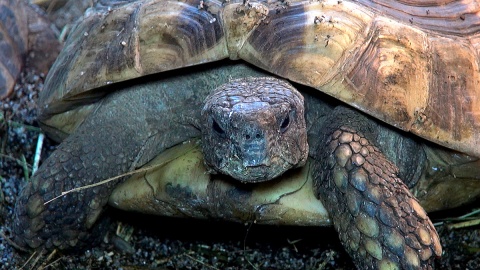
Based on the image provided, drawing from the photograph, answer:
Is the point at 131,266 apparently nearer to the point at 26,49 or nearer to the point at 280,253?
the point at 280,253

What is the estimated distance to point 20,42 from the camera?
5727 mm

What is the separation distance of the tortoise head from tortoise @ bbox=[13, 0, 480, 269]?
10 millimetres

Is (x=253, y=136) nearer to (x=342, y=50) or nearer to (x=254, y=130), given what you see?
(x=254, y=130)

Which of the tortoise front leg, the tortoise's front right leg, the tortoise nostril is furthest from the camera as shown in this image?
the tortoise's front right leg

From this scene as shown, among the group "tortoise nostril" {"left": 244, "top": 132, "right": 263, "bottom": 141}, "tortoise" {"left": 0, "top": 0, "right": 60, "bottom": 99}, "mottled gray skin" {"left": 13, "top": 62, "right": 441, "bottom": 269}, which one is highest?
"tortoise nostril" {"left": 244, "top": 132, "right": 263, "bottom": 141}

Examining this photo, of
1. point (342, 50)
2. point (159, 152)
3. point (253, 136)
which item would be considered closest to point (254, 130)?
point (253, 136)

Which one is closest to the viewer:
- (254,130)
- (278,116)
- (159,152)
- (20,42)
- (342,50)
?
(254,130)

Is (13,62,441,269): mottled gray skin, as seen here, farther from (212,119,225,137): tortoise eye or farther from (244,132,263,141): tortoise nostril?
(244,132,263,141): tortoise nostril

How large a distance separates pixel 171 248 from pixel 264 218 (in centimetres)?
67

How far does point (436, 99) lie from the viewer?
368 centimetres

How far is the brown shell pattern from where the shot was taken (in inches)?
140

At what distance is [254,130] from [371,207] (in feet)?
Answer: 2.13

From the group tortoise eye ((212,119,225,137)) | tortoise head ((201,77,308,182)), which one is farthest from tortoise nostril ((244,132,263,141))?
tortoise eye ((212,119,225,137))

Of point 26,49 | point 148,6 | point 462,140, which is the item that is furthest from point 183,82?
point 26,49
